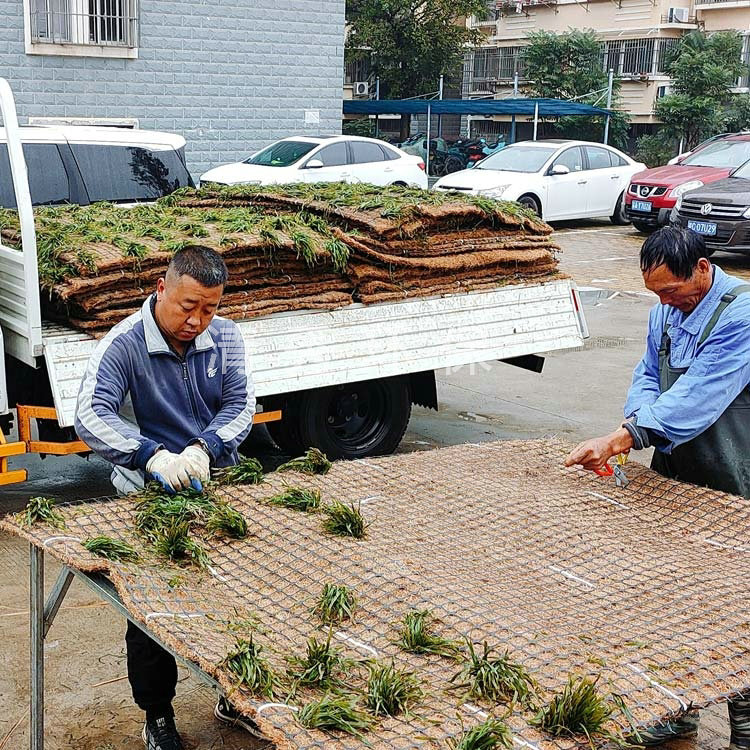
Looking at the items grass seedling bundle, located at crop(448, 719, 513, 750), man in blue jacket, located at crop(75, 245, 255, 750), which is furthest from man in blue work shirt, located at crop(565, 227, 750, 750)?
grass seedling bundle, located at crop(448, 719, 513, 750)

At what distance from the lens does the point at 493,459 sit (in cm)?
427

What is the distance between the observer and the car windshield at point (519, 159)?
18.3 m

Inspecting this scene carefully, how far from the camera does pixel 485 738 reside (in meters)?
2.26

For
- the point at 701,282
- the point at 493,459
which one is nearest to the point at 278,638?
the point at 493,459

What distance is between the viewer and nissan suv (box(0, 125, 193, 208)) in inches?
314

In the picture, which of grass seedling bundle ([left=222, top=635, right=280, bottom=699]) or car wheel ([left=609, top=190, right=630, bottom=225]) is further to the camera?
car wheel ([left=609, top=190, right=630, bottom=225])

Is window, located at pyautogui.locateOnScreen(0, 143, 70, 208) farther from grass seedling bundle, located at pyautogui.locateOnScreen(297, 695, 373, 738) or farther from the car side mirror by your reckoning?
the car side mirror

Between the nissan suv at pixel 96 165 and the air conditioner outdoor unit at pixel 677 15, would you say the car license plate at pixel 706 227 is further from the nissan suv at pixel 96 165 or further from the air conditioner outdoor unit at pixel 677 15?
the air conditioner outdoor unit at pixel 677 15

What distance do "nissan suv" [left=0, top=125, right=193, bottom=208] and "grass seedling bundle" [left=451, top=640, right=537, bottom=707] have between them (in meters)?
6.04

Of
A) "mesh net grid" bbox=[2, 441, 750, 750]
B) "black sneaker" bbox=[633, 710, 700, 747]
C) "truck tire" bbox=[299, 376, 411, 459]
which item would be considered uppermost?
"mesh net grid" bbox=[2, 441, 750, 750]

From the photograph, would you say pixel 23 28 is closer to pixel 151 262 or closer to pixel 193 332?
pixel 151 262

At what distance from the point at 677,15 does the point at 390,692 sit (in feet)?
118

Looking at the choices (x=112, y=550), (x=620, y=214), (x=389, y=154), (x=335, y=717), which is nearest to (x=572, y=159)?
(x=620, y=214)

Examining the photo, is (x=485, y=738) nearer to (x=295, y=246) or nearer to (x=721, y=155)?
(x=295, y=246)
